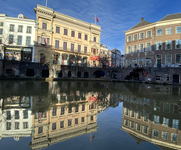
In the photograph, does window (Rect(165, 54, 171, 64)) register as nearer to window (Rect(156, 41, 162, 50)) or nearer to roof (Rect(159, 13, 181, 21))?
window (Rect(156, 41, 162, 50))

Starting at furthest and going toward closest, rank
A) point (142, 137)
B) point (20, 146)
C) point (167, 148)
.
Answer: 1. point (142, 137)
2. point (167, 148)
3. point (20, 146)

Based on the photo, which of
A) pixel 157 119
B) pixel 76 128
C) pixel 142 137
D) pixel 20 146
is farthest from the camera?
pixel 157 119

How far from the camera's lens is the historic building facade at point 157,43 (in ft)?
91.4

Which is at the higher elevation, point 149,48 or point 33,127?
point 149,48

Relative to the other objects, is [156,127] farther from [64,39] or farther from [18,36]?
[18,36]

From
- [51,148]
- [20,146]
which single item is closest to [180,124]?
[51,148]

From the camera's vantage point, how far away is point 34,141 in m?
3.35

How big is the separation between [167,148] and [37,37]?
115 ft

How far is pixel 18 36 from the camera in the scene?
30.1 meters

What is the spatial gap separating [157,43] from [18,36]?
3909 cm

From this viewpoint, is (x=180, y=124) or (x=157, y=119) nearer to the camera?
(x=180, y=124)

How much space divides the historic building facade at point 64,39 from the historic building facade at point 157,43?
14077 mm

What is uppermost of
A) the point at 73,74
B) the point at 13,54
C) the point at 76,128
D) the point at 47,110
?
the point at 13,54

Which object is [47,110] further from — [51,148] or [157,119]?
[157,119]
